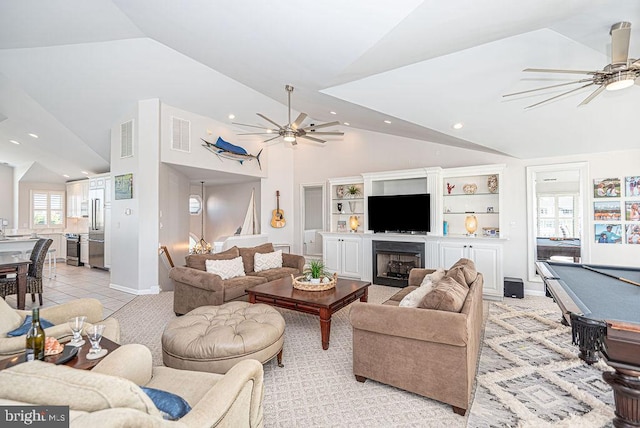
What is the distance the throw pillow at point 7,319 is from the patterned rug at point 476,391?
1101 mm

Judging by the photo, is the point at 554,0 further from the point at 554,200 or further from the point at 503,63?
the point at 554,200

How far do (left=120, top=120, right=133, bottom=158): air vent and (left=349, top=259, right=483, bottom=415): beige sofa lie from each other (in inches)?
204

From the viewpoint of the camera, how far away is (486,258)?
504 centimetres

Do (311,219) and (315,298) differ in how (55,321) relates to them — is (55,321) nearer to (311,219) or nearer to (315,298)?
(315,298)

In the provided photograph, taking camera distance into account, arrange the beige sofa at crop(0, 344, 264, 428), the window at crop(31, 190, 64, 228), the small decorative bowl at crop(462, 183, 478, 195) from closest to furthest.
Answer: the beige sofa at crop(0, 344, 264, 428), the small decorative bowl at crop(462, 183, 478, 195), the window at crop(31, 190, 64, 228)

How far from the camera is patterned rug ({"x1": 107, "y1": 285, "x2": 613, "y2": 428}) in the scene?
2043 mm

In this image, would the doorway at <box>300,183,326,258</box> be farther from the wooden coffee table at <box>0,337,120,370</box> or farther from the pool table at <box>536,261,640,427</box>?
the wooden coffee table at <box>0,337,120,370</box>

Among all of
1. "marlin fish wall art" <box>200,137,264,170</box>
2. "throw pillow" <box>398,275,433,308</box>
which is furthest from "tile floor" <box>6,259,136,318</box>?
"throw pillow" <box>398,275,433,308</box>

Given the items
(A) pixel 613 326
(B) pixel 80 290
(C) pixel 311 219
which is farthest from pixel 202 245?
(A) pixel 613 326

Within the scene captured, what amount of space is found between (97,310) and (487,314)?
4.54m

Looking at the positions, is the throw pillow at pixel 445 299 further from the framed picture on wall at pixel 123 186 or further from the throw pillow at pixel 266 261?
the framed picture on wall at pixel 123 186

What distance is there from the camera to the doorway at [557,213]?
4820 mm

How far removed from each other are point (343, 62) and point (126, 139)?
4418 mm

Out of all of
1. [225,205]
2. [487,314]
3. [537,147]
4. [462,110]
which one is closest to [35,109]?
[225,205]
